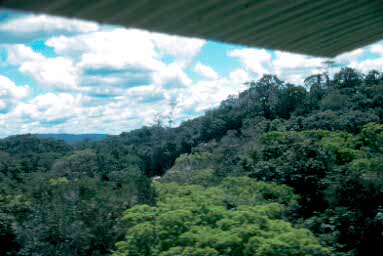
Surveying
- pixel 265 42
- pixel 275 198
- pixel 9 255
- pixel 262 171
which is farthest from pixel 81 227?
pixel 265 42

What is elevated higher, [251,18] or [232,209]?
[251,18]

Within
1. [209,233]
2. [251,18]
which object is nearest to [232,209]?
[209,233]

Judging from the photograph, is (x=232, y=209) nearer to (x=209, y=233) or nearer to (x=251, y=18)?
(x=209, y=233)

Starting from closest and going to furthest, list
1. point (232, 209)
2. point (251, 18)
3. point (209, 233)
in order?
point (251, 18), point (209, 233), point (232, 209)

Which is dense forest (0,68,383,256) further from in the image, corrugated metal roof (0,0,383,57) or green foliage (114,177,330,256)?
corrugated metal roof (0,0,383,57)

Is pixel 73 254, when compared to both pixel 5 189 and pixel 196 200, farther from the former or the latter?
pixel 5 189

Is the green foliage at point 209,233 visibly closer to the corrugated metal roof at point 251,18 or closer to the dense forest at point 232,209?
the dense forest at point 232,209

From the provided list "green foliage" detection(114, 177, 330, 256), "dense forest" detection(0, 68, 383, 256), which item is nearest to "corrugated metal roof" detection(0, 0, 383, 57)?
"green foliage" detection(114, 177, 330, 256)

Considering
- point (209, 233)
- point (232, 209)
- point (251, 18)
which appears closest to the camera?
point (251, 18)

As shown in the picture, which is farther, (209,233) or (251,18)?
(209,233)
